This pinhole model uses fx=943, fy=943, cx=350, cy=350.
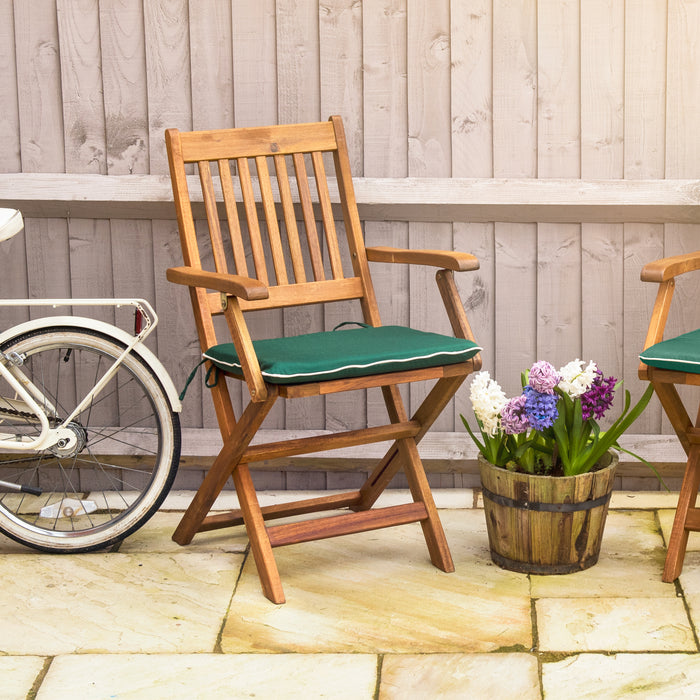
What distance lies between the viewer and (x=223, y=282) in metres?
2.27

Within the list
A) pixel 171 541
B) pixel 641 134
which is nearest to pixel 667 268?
pixel 641 134

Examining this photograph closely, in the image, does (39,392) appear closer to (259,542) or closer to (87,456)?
(87,456)

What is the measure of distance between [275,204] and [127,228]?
0.49 meters

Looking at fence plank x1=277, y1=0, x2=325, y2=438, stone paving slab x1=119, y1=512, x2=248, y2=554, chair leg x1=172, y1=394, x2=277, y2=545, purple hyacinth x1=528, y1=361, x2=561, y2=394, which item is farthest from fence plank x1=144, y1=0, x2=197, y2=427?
purple hyacinth x1=528, y1=361, x2=561, y2=394

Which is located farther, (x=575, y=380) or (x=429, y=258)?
(x=429, y=258)

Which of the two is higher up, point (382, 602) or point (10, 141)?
point (10, 141)

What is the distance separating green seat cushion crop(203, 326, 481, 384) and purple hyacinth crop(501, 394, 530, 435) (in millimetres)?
168

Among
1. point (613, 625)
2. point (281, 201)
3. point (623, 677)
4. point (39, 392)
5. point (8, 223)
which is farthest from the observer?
point (281, 201)

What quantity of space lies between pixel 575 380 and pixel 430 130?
40.0 inches

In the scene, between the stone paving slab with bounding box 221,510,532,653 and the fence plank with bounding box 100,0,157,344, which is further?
the fence plank with bounding box 100,0,157,344

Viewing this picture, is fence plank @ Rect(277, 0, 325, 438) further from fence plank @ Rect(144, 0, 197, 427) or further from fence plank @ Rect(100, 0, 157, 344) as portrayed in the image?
fence plank @ Rect(100, 0, 157, 344)

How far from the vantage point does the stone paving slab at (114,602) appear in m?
2.21

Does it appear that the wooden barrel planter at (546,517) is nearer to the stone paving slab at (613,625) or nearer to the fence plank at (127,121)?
the stone paving slab at (613,625)

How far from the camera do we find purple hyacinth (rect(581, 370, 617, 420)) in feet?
8.01
